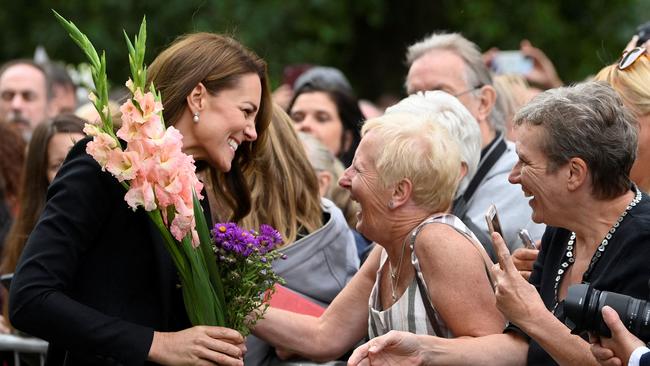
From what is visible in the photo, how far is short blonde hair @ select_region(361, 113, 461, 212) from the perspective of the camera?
4027 mm

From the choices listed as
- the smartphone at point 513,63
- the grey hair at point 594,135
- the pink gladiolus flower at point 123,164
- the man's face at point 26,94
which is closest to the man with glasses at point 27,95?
the man's face at point 26,94

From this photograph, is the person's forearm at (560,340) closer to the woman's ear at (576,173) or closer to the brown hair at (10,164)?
the woman's ear at (576,173)

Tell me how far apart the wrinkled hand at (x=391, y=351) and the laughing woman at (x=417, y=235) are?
206 mm

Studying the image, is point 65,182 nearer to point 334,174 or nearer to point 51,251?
point 51,251

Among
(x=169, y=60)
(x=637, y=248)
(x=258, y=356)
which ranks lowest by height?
(x=258, y=356)

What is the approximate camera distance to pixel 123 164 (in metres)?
3.60

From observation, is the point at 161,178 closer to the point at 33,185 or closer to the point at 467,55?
the point at 33,185

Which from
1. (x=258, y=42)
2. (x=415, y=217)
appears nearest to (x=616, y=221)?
(x=415, y=217)

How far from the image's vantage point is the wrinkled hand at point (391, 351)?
3.67m

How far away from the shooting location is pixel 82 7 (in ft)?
51.7

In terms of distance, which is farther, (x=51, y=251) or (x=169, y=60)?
(x=169, y=60)

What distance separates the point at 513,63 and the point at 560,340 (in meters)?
6.30

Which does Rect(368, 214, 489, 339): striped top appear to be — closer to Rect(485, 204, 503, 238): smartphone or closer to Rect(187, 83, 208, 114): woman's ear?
Rect(485, 204, 503, 238): smartphone

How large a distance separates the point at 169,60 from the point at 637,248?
1.70 meters
